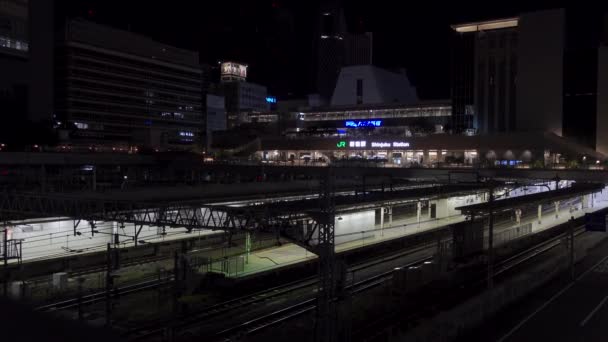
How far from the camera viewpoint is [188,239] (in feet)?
73.5

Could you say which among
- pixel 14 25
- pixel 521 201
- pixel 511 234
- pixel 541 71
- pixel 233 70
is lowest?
pixel 511 234

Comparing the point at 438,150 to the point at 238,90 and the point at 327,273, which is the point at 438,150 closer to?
the point at 327,273

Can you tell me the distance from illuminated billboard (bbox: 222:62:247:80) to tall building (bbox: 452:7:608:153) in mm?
55706

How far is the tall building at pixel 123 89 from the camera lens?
73.1 m

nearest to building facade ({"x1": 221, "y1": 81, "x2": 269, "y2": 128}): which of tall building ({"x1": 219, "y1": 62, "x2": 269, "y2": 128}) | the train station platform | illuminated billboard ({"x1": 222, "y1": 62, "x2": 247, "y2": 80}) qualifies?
tall building ({"x1": 219, "y1": 62, "x2": 269, "y2": 128})

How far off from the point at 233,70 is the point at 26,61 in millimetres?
54329

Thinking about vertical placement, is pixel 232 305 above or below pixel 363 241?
below

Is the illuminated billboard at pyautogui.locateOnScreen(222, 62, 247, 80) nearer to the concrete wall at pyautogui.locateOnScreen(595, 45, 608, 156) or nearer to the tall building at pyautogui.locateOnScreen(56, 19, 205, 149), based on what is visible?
the tall building at pyautogui.locateOnScreen(56, 19, 205, 149)

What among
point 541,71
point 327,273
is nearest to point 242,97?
point 541,71

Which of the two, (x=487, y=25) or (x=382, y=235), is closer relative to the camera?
(x=382, y=235)

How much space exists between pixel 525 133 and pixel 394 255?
125 feet

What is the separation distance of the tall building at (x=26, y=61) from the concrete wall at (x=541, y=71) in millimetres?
57580

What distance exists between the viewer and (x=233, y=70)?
4466 inches

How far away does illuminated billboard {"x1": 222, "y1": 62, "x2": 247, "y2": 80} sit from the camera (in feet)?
370
